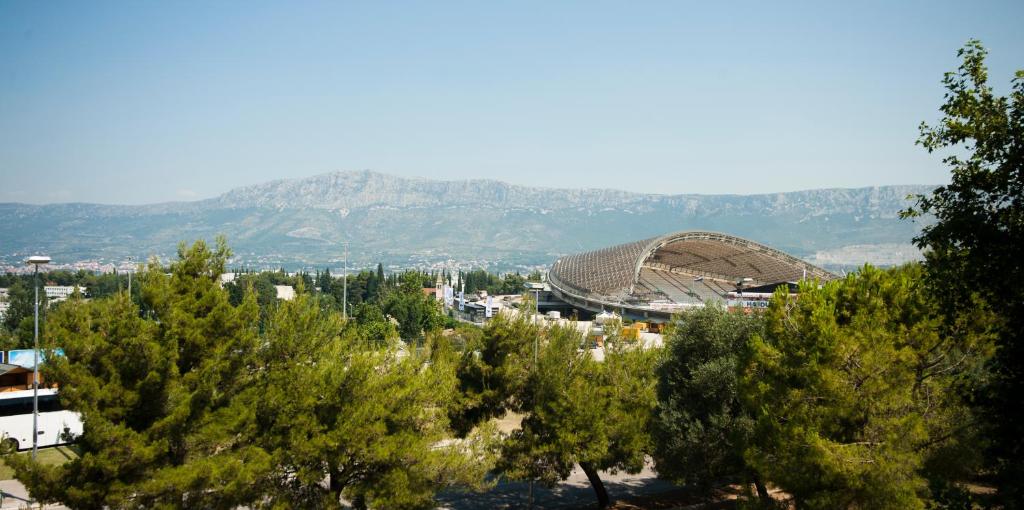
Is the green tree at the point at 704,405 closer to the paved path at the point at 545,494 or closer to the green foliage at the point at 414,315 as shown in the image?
the paved path at the point at 545,494

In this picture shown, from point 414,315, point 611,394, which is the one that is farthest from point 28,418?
point 414,315

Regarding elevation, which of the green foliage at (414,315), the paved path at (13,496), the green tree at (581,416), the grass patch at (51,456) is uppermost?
the green tree at (581,416)

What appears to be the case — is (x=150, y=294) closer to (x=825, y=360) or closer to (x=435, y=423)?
(x=435, y=423)

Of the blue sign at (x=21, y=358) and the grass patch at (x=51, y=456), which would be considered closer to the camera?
the grass patch at (x=51, y=456)

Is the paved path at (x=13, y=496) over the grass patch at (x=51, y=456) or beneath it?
over

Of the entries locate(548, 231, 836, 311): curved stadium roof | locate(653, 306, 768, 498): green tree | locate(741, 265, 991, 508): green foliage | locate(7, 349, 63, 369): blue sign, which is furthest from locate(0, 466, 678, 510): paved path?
locate(548, 231, 836, 311): curved stadium roof

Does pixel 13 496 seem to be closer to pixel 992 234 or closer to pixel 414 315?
pixel 992 234

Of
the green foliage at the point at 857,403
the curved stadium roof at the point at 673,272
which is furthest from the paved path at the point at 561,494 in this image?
the curved stadium roof at the point at 673,272

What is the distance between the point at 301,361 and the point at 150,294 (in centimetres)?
408

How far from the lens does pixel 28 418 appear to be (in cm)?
2823

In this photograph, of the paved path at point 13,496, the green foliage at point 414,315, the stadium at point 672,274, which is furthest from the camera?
the stadium at point 672,274

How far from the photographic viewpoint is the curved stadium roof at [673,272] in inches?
3450

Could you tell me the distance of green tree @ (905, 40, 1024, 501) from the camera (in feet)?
32.7

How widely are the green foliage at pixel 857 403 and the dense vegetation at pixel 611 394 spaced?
0.18ft
